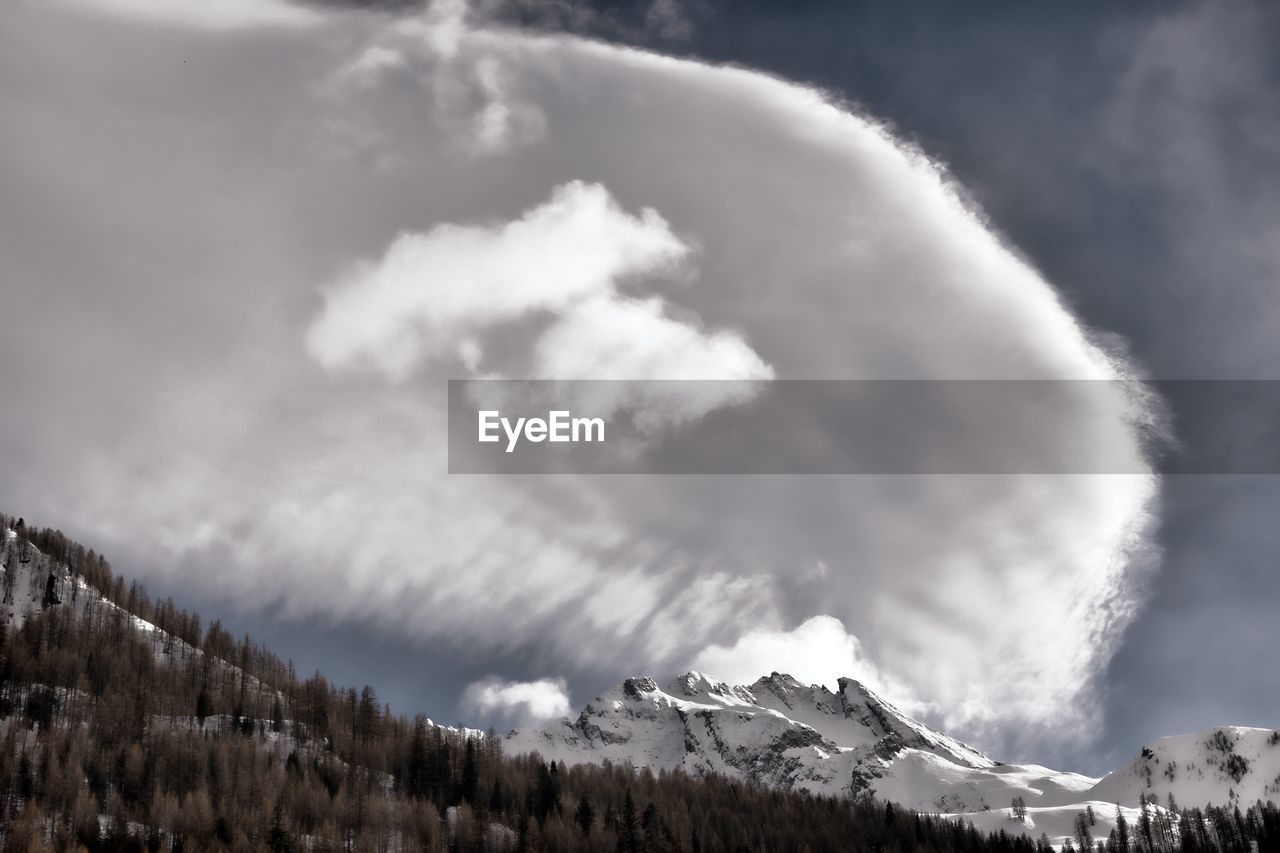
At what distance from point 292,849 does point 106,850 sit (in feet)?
119

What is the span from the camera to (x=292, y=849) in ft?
652

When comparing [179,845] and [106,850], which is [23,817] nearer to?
[106,850]

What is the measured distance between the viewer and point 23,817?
646ft

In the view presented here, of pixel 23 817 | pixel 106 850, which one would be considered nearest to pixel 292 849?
pixel 106 850

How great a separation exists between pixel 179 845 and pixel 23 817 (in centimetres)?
3503

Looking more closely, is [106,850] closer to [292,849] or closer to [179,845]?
[179,845]

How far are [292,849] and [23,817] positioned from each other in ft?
185

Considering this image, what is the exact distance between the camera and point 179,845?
193125mm

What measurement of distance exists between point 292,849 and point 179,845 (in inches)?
875

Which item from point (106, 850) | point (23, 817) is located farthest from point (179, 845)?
point (23, 817)

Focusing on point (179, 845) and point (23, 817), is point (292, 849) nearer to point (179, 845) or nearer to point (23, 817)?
point (179, 845)

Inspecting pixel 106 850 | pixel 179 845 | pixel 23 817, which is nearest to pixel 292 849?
pixel 179 845
